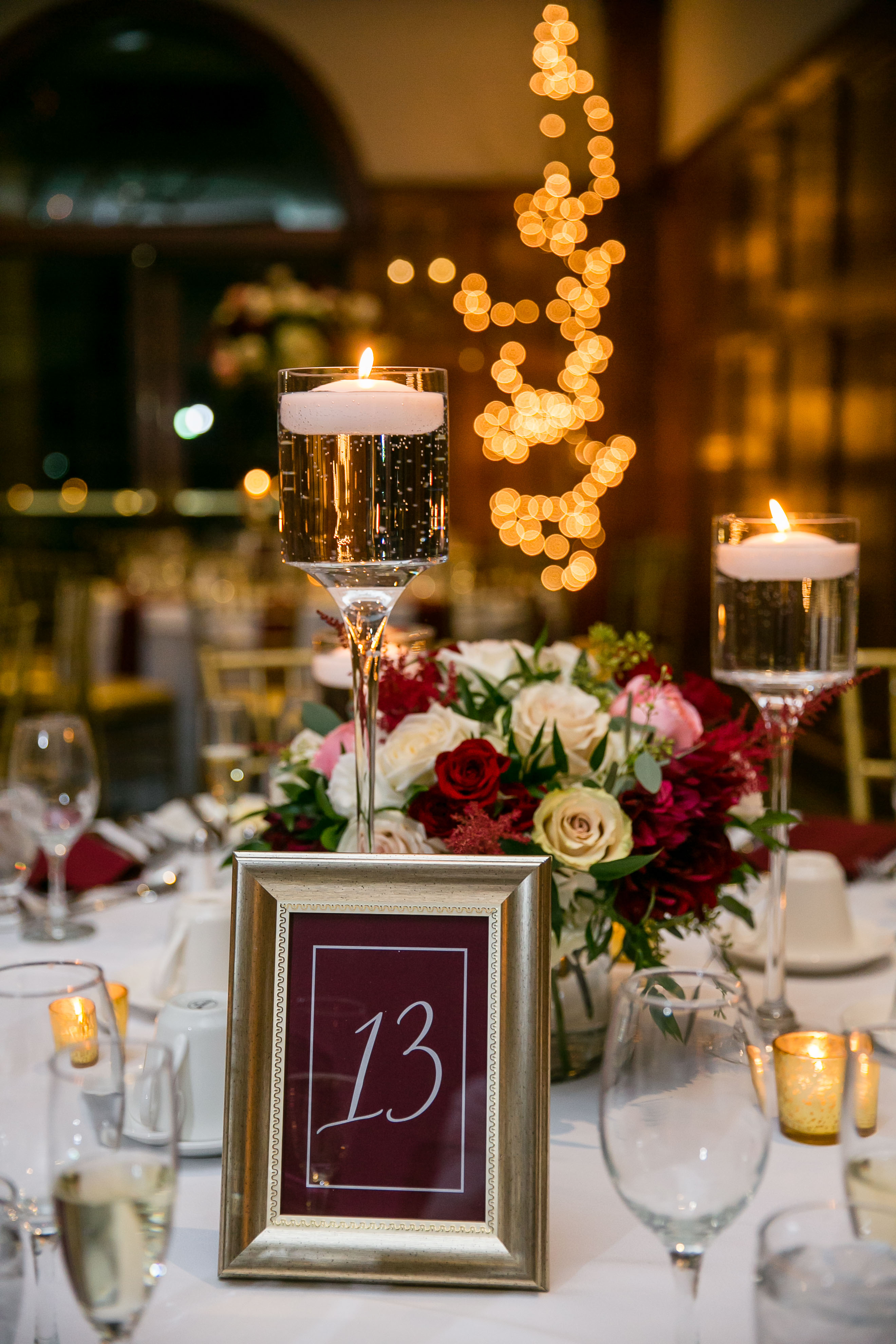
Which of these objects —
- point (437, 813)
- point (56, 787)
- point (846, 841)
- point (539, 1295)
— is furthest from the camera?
point (846, 841)

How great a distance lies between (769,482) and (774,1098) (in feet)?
15.1

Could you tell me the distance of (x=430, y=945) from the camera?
2.47ft

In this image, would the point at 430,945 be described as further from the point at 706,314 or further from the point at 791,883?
the point at 706,314

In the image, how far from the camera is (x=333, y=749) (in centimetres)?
101

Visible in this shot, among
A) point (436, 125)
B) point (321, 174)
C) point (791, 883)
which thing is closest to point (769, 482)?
point (436, 125)

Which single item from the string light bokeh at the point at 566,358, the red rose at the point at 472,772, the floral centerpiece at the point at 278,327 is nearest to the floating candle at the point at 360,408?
the red rose at the point at 472,772

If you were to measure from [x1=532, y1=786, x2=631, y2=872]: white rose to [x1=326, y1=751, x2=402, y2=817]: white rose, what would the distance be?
12 centimetres

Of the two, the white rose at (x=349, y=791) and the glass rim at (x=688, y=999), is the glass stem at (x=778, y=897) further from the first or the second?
the glass rim at (x=688, y=999)

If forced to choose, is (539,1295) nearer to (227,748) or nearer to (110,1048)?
(110,1048)

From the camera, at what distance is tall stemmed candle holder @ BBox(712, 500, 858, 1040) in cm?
104

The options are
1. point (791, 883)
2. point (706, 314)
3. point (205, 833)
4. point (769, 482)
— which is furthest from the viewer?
point (706, 314)

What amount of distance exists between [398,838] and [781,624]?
369mm

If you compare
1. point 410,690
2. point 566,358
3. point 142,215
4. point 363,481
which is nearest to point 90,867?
point 410,690

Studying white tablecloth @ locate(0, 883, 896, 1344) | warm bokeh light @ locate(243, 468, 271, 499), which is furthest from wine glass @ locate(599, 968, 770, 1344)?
warm bokeh light @ locate(243, 468, 271, 499)
